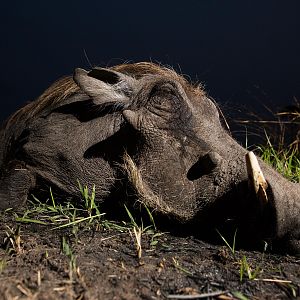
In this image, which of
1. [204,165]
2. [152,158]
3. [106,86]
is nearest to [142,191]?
[152,158]

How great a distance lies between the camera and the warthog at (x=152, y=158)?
7.27 ft

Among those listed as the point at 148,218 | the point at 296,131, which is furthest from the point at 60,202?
the point at 296,131

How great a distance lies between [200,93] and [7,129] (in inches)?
47.9

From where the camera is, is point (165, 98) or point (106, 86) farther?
point (106, 86)

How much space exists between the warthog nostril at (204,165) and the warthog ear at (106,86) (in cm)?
48

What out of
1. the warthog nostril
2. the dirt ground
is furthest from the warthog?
the dirt ground

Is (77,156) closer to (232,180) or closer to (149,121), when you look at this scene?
(149,121)

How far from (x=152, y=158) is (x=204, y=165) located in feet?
0.80

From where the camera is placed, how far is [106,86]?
2646mm

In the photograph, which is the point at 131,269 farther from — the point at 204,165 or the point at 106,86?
the point at 106,86

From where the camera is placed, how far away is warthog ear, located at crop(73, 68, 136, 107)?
2.63 metres

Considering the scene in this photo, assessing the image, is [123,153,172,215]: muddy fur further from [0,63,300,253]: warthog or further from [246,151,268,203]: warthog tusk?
[246,151,268,203]: warthog tusk

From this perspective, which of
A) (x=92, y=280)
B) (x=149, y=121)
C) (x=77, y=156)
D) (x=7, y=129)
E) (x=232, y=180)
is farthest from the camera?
(x=7, y=129)

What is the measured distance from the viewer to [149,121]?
248 centimetres
